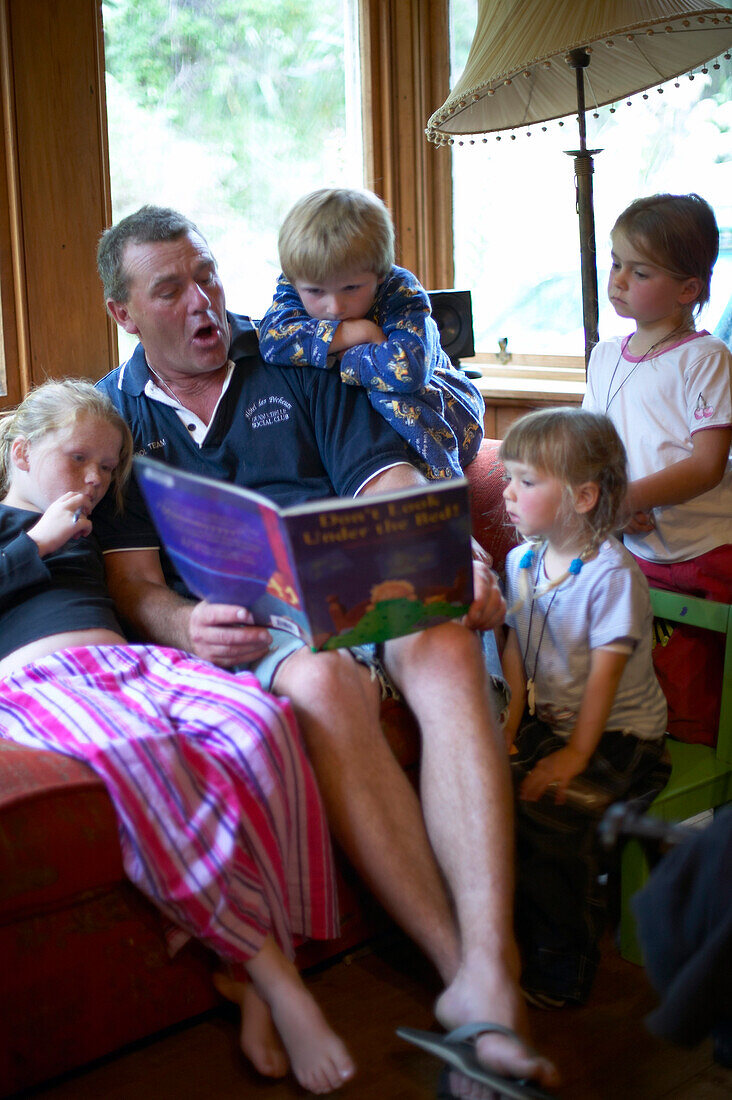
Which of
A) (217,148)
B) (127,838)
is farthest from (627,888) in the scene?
(217,148)

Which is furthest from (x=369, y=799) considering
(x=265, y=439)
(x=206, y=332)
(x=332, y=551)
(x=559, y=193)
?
(x=559, y=193)

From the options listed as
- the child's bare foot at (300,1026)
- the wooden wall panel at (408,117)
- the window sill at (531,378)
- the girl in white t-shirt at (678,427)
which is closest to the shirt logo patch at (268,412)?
the girl in white t-shirt at (678,427)

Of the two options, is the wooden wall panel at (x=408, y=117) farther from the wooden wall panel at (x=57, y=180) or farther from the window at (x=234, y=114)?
the wooden wall panel at (x=57, y=180)

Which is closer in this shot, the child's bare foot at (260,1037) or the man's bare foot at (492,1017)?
the man's bare foot at (492,1017)

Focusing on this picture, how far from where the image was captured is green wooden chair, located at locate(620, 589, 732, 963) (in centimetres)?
157

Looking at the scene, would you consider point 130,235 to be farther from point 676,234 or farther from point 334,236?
point 676,234

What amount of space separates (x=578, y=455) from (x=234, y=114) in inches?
87.1

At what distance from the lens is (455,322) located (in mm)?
2943

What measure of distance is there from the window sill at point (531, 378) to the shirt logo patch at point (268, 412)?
140cm

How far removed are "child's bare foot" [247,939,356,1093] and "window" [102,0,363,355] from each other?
2.06 metres

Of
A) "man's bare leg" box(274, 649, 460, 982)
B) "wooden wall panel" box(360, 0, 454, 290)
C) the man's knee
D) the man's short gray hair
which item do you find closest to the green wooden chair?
"man's bare leg" box(274, 649, 460, 982)

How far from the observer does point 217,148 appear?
3199 millimetres

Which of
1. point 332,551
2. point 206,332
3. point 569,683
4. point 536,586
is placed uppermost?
point 206,332

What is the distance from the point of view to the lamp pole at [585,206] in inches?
86.6
